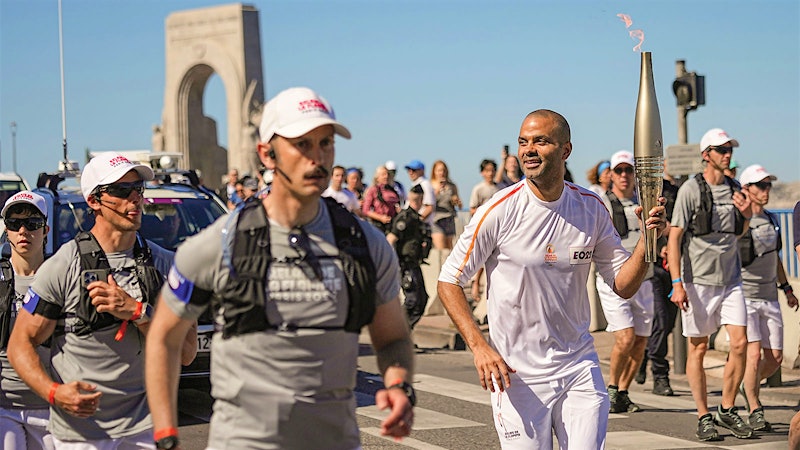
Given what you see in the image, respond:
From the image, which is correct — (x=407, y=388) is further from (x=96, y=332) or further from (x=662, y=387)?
(x=662, y=387)

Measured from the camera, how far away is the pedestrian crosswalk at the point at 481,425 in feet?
30.5

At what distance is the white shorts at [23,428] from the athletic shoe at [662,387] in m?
7.19

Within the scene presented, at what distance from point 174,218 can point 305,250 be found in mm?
8153

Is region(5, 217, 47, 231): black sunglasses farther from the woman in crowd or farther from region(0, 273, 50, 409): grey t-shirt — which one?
the woman in crowd

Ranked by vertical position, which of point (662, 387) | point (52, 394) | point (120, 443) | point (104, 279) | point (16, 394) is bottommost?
point (662, 387)

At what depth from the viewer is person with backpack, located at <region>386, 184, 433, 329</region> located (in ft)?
50.2

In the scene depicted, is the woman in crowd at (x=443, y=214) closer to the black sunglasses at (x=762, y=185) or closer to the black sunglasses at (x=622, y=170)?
the black sunglasses at (x=622, y=170)

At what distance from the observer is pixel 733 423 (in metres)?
9.80

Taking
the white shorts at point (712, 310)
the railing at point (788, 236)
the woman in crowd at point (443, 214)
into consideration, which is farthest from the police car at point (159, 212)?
the railing at point (788, 236)

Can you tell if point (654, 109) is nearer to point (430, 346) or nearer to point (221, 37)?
point (430, 346)

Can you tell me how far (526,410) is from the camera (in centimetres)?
599

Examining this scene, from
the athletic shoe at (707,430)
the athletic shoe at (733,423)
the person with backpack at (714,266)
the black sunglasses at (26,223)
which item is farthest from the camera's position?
the person with backpack at (714,266)

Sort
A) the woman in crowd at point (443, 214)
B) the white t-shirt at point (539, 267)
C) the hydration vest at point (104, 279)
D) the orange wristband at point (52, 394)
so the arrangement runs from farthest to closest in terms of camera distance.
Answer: the woman in crowd at point (443, 214), the white t-shirt at point (539, 267), the hydration vest at point (104, 279), the orange wristband at point (52, 394)

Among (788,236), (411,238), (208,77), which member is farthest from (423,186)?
(208,77)
